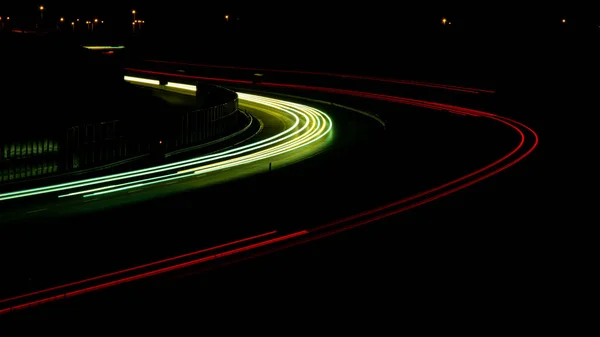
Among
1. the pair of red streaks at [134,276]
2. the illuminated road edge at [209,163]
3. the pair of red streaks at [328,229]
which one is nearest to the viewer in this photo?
the pair of red streaks at [134,276]

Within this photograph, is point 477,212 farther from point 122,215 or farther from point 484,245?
point 122,215

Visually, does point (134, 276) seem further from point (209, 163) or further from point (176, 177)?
point (209, 163)

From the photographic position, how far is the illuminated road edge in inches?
636

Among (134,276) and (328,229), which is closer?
(134,276)

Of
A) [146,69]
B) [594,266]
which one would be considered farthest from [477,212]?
[146,69]

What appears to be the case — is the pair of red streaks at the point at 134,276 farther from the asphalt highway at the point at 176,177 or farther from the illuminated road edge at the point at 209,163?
the illuminated road edge at the point at 209,163

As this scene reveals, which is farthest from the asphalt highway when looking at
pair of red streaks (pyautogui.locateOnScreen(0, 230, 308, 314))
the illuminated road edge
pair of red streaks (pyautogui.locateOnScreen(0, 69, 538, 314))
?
pair of red streaks (pyautogui.locateOnScreen(0, 69, 538, 314))

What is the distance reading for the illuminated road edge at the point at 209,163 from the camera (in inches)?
636

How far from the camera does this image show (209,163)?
788 inches

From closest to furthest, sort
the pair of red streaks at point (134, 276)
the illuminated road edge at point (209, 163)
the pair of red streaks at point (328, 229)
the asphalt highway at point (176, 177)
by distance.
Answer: the pair of red streaks at point (134, 276) < the pair of red streaks at point (328, 229) < the asphalt highway at point (176, 177) < the illuminated road edge at point (209, 163)

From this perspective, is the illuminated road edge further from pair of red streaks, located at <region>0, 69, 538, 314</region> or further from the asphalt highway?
pair of red streaks, located at <region>0, 69, 538, 314</region>

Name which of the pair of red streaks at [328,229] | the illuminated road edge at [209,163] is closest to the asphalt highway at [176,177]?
the illuminated road edge at [209,163]

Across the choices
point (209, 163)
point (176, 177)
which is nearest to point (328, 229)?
point (176, 177)

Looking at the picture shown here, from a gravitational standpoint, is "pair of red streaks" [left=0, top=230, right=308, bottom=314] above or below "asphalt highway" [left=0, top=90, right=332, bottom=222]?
above
